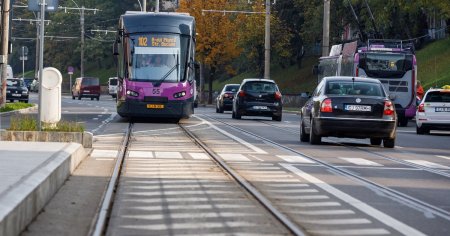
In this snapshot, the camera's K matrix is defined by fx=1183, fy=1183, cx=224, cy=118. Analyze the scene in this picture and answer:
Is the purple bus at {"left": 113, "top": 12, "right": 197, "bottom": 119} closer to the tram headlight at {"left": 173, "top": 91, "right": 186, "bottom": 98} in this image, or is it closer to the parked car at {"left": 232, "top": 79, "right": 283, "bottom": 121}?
the tram headlight at {"left": 173, "top": 91, "right": 186, "bottom": 98}

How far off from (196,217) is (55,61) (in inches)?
4949

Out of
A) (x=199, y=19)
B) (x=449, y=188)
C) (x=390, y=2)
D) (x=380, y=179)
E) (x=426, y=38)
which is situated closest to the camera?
(x=449, y=188)

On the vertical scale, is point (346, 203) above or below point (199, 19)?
below

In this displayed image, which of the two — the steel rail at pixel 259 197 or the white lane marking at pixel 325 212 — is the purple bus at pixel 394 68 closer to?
the steel rail at pixel 259 197

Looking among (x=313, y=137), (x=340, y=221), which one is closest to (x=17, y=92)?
(x=313, y=137)

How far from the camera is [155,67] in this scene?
3594 cm

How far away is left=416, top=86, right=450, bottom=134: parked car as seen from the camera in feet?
120

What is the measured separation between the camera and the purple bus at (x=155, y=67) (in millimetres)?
35656

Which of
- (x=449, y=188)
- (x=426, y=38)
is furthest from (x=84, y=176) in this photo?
(x=426, y=38)

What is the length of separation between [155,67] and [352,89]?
11496 millimetres

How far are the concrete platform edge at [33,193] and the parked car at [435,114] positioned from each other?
20942 mm

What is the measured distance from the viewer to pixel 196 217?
11.9 metres

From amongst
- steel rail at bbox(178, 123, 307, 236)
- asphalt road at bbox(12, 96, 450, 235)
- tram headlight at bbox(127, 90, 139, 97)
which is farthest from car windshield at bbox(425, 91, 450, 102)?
steel rail at bbox(178, 123, 307, 236)

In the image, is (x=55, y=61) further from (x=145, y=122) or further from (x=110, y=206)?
(x=110, y=206)
